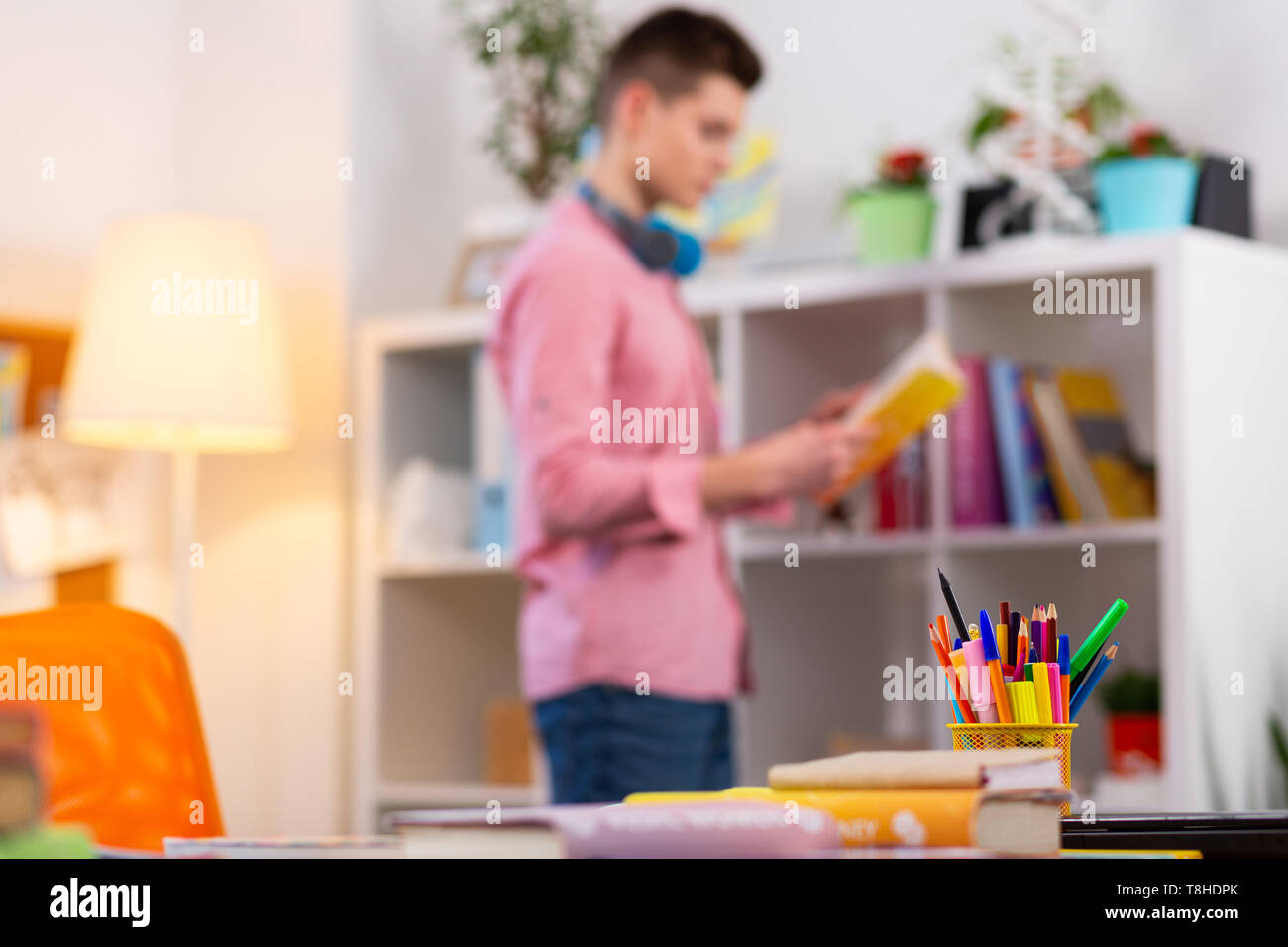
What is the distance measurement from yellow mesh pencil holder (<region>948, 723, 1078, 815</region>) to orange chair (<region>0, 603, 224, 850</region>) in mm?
623

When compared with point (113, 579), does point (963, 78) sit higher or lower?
higher

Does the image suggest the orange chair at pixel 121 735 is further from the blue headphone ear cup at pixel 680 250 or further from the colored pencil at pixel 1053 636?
the blue headphone ear cup at pixel 680 250

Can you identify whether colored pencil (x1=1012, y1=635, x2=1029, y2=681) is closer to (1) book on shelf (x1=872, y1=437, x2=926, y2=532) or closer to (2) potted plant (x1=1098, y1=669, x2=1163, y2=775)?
(2) potted plant (x1=1098, y1=669, x2=1163, y2=775)

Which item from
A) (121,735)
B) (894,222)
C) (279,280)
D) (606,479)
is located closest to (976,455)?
(894,222)

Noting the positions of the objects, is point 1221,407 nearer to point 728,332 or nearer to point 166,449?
point 728,332

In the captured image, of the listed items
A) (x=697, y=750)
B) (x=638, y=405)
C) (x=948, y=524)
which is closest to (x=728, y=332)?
(x=948, y=524)

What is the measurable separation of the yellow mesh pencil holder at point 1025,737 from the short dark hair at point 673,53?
1553 millimetres

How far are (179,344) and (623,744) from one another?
1299mm

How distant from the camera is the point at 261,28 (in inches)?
139

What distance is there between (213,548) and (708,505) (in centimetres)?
148

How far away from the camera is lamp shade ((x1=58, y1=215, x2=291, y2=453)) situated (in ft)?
9.78

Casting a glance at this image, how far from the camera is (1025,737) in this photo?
3.04 ft

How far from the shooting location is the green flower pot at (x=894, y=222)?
2732mm

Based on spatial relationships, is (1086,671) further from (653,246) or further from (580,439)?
(653,246)
